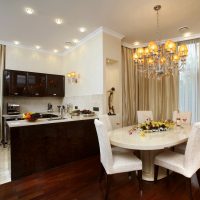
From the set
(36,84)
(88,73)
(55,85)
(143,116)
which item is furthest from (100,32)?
(36,84)

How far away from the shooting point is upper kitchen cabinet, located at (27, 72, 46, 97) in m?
4.65

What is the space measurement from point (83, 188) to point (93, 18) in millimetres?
3166

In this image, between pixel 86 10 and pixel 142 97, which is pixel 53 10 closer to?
pixel 86 10

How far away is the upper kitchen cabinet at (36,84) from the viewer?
15.3 ft

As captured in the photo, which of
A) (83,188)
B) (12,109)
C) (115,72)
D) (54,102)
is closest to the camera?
(83,188)

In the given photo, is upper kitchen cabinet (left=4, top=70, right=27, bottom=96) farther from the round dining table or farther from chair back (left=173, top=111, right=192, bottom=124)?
chair back (left=173, top=111, right=192, bottom=124)

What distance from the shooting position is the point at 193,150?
1.82 m

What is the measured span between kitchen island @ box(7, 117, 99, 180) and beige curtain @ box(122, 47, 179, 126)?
4.63ft

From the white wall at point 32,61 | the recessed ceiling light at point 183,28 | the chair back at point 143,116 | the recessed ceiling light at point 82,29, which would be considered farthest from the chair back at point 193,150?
the white wall at point 32,61

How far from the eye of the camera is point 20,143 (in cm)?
251

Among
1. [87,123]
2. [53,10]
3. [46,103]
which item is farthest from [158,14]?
[46,103]

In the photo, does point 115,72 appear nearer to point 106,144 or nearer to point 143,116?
point 143,116

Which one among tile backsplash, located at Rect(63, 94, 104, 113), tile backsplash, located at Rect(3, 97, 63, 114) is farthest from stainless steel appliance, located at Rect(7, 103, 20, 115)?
tile backsplash, located at Rect(63, 94, 104, 113)

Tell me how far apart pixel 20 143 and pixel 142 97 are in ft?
11.8
